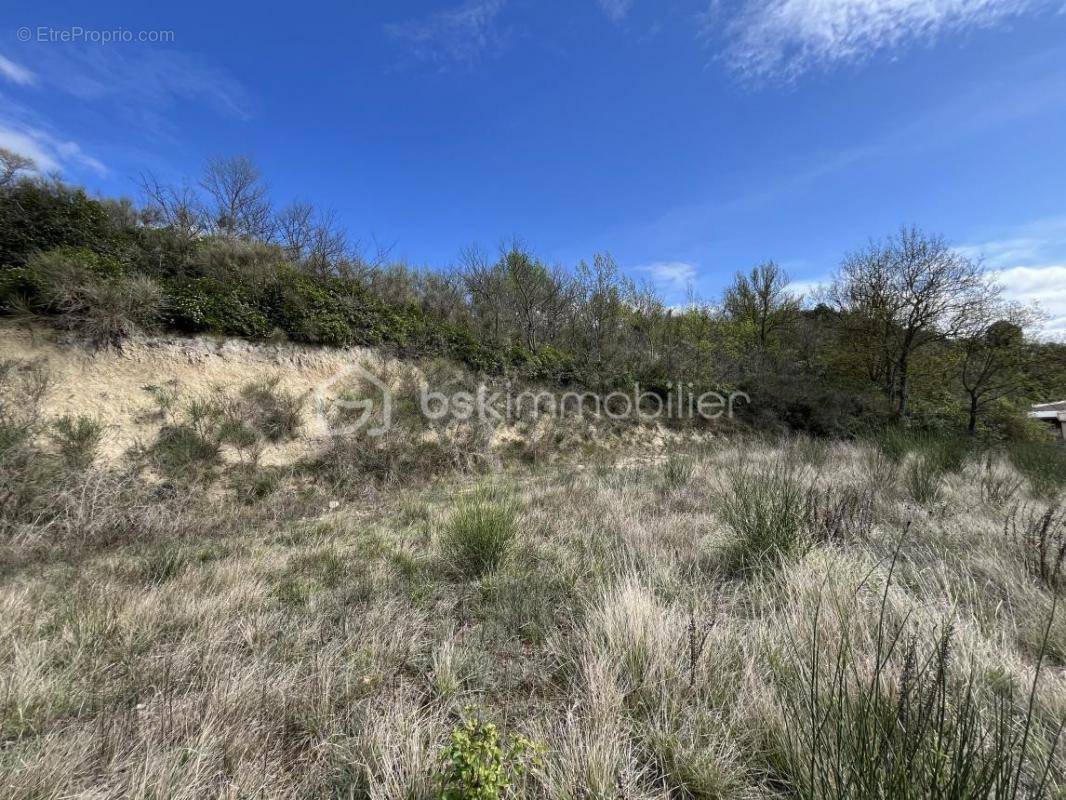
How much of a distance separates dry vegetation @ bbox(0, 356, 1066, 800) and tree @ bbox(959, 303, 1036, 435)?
15.5 meters

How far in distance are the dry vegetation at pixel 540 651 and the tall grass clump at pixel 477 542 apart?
0.03m

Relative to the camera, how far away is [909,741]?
118 centimetres

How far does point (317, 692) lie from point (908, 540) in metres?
4.89

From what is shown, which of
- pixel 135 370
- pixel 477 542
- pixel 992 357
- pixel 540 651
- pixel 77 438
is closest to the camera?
pixel 540 651

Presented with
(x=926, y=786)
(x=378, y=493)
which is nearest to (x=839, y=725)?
(x=926, y=786)

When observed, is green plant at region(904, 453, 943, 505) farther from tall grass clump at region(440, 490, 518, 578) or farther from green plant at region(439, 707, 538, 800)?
green plant at region(439, 707, 538, 800)

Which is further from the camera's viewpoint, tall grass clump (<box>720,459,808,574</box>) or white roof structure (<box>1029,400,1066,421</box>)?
white roof structure (<box>1029,400,1066,421</box>)

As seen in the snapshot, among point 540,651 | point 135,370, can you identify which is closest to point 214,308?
point 135,370

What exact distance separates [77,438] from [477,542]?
6.99m

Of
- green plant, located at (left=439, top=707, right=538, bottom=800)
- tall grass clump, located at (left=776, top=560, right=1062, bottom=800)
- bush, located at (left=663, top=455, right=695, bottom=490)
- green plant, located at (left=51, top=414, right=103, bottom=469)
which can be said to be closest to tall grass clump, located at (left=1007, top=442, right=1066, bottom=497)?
bush, located at (left=663, top=455, right=695, bottom=490)

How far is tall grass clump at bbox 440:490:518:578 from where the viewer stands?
11.3ft

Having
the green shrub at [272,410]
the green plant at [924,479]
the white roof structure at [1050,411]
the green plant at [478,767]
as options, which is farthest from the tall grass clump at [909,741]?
the white roof structure at [1050,411]

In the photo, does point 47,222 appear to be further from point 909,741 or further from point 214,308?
point 909,741

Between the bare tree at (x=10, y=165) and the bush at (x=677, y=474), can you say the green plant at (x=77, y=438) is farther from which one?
the bush at (x=677, y=474)
